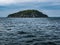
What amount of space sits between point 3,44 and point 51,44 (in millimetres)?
6307

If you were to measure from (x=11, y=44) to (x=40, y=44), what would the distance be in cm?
381

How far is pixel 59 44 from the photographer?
24.8 meters

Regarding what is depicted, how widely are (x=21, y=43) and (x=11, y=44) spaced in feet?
4.93

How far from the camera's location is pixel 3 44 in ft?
81.0

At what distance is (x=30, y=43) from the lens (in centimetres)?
2541

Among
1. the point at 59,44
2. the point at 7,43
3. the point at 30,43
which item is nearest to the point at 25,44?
the point at 30,43

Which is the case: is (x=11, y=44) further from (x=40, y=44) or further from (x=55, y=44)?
(x=55, y=44)

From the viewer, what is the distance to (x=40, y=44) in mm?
24891

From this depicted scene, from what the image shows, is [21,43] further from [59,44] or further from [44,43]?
[59,44]

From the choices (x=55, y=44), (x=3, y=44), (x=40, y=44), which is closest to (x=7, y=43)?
(x=3, y=44)

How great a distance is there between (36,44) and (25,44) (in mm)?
1443

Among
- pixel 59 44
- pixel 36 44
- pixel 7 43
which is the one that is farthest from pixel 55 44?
pixel 7 43

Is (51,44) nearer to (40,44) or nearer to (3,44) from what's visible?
(40,44)

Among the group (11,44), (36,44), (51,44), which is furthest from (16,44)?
(51,44)
